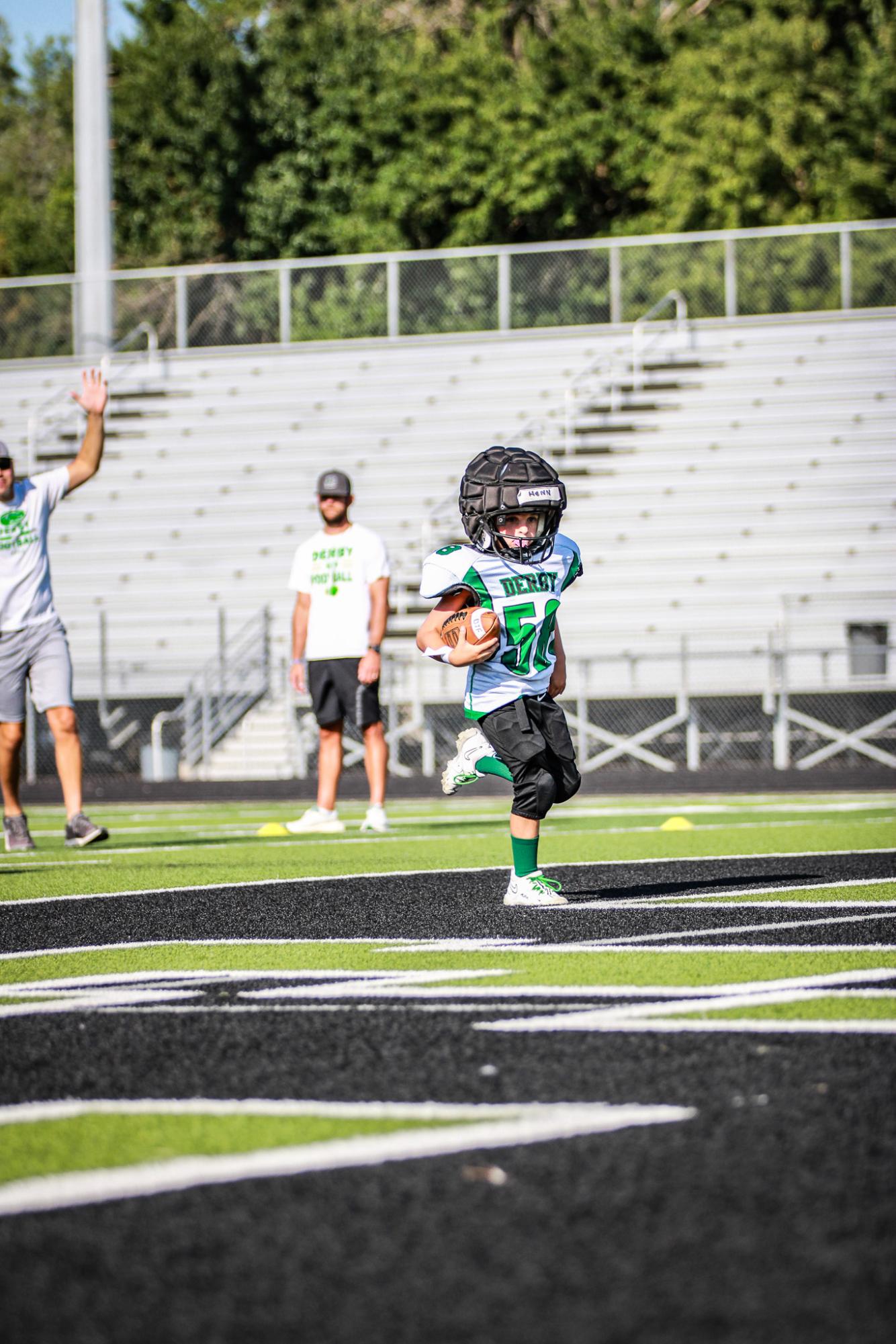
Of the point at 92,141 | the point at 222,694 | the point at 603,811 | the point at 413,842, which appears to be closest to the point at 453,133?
the point at 92,141

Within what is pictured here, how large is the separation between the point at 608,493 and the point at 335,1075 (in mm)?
19128

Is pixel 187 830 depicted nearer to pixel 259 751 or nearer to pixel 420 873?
pixel 420 873

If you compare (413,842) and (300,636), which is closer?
(413,842)

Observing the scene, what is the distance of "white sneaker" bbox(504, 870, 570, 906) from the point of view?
658 cm

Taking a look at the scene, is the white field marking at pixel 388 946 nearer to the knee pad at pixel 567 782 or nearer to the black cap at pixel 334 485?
Result: the knee pad at pixel 567 782

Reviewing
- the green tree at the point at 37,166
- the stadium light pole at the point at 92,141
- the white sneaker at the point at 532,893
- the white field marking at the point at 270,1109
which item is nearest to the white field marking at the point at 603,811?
the white sneaker at the point at 532,893

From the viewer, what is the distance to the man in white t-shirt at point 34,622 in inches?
357

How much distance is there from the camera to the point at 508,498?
644 centimetres

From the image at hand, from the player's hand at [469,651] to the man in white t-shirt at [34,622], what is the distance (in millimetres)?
3241

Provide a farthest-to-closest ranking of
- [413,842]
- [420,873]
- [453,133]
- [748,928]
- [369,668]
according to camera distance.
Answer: [453,133], [369,668], [413,842], [420,873], [748,928]

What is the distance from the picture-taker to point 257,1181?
2.76 meters

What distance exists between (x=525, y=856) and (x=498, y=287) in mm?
18376

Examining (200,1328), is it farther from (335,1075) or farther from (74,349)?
(74,349)

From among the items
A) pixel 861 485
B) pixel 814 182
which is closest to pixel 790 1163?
pixel 861 485
